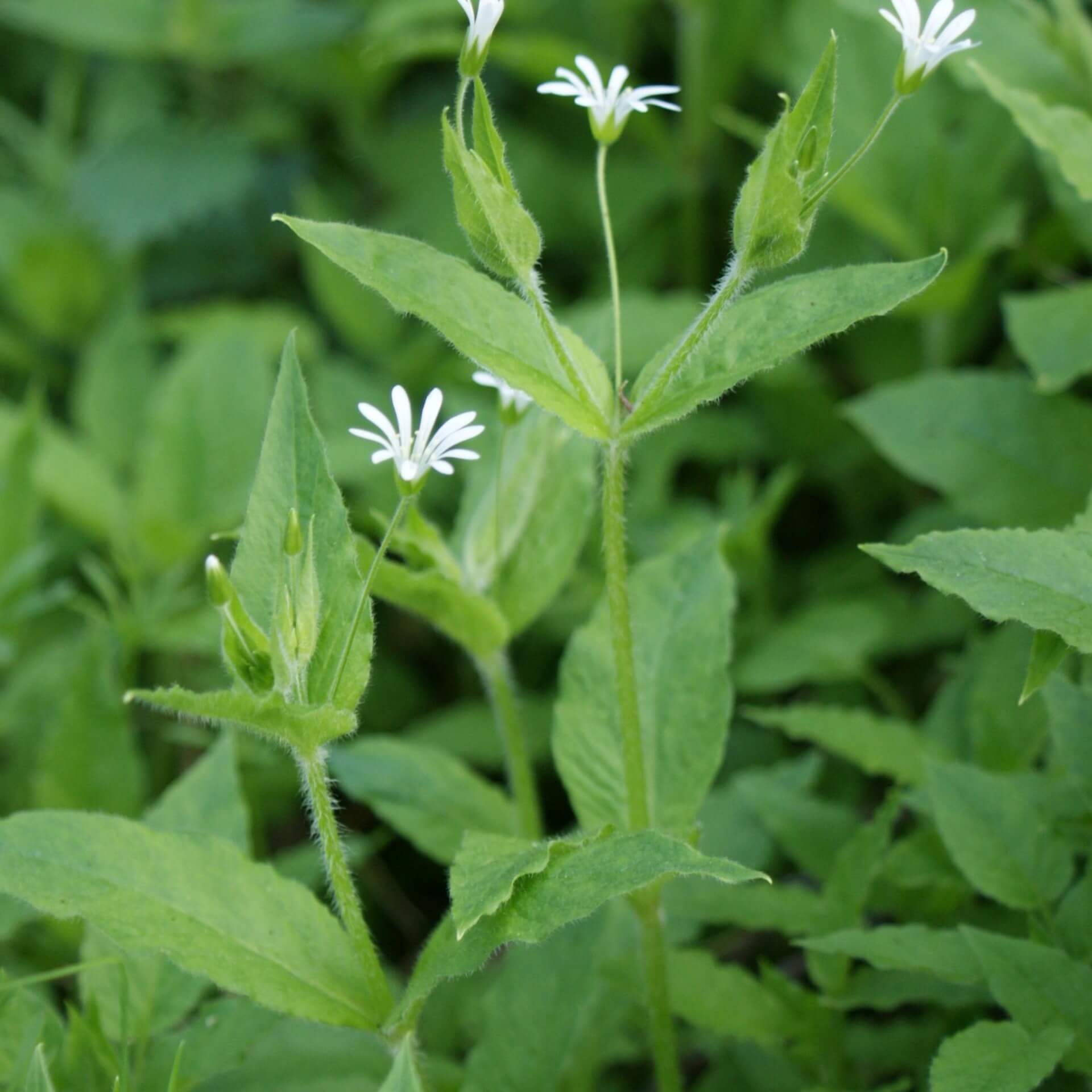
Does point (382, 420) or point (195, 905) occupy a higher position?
point (382, 420)

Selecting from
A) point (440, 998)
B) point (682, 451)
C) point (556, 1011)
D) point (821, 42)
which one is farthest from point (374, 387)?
point (556, 1011)

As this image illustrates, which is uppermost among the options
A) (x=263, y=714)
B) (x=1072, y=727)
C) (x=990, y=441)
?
(x=990, y=441)

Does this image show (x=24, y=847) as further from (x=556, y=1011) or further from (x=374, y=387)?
(x=374, y=387)

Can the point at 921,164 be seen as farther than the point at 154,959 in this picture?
Yes

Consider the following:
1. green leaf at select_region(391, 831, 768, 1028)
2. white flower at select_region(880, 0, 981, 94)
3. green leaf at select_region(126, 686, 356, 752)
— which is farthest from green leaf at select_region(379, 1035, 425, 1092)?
white flower at select_region(880, 0, 981, 94)

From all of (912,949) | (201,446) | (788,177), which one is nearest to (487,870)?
(912,949)

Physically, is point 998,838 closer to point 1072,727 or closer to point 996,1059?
point 1072,727
